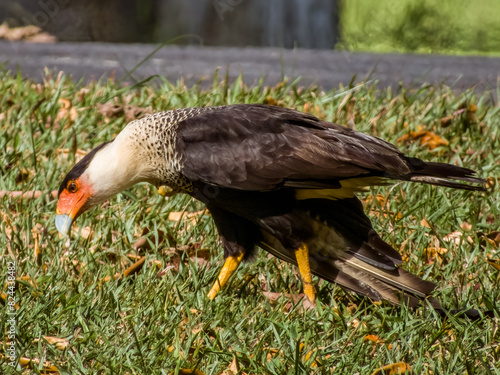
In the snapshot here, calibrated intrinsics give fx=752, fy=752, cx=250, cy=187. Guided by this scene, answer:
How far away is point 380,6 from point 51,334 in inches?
357

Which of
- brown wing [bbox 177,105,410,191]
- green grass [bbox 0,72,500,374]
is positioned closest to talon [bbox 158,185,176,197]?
green grass [bbox 0,72,500,374]

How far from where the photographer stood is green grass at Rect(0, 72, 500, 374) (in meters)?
2.91

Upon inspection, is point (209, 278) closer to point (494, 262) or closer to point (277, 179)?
point (277, 179)

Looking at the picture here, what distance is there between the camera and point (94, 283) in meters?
3.44

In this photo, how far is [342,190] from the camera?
3.37 metres

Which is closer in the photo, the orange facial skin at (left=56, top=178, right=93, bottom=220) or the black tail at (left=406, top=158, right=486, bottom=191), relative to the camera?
the black tail at (left=406, top=158, right=486, bottom=191)

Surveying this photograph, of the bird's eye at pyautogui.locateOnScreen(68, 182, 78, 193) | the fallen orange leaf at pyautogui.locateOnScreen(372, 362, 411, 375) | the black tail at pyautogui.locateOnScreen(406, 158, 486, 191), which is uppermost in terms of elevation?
the black tail at pyautogui.locateOnScreen(406, 158, 486, 191)

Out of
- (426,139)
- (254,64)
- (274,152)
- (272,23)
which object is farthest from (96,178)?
(272,23)

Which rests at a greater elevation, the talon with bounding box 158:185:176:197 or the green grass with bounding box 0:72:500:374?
the talon with bounding box 158:185:176:197

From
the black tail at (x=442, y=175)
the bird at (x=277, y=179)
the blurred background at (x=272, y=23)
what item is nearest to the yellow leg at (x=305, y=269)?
the bird at (x=277, y=179)

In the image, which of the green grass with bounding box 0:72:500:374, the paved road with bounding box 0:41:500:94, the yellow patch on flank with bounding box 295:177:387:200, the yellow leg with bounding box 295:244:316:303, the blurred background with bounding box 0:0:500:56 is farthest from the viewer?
the blurred background with bounding box 0:0:500:56

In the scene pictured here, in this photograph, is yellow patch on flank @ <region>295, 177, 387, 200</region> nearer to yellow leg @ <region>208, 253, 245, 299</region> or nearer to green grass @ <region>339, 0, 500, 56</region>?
yellow leg @ <region>208, 253, 245, 299</region>

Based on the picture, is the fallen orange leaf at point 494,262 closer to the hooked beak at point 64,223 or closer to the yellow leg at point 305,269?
the yellow leg at point 305,269

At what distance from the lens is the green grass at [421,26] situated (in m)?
9.99
